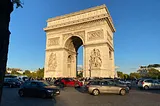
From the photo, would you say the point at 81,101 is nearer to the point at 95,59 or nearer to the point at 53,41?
the point at 95,59

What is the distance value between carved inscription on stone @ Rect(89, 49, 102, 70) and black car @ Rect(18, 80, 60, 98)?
21.4 meters

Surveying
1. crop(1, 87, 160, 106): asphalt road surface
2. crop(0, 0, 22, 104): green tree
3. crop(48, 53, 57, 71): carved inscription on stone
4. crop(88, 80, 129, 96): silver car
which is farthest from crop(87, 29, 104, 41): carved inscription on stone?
crop(0, 0, 22, 104): green tree

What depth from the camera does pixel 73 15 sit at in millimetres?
39062

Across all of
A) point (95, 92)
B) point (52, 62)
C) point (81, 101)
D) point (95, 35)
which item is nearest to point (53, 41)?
point (52, 62)

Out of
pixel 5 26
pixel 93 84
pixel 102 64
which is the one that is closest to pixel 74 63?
pixel 102 64

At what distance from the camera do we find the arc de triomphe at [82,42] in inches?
1302

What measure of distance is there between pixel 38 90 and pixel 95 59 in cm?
2256

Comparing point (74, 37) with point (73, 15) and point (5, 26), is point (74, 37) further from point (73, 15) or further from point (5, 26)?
point (5, 26)

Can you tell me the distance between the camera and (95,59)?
33406 millimetres

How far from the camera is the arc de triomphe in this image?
108 ft

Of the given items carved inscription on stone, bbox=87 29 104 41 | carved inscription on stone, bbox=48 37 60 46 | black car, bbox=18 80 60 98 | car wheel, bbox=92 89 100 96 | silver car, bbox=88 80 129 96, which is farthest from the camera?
carved inscription on stone, bbox=48 37 60 46

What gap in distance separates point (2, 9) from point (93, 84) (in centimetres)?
1307

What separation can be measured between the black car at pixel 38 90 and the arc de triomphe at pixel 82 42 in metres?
20.8

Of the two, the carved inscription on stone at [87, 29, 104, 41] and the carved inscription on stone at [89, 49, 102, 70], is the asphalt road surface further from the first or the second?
the carved inscription on stone at [87, 29, 104, 41]
